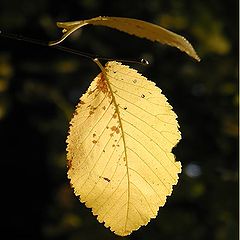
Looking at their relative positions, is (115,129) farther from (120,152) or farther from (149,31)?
(149,31)

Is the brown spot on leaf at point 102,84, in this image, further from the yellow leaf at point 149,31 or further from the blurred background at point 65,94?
the blurred background at point 65,94

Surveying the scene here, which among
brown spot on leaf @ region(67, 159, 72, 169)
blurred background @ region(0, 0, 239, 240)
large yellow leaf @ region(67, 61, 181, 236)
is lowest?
brown spot on leaf @ region(67, 159, 72, 169)

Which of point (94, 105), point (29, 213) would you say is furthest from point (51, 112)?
point (94, 105)

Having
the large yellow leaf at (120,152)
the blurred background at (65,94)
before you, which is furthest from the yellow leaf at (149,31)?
the blurred background at (65,94)

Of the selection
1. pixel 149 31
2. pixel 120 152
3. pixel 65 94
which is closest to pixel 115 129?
pixel 120 152

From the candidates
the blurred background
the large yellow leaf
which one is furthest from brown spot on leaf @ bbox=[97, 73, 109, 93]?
the blurred background

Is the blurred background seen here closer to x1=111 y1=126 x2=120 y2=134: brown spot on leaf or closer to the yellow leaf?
x1=111 y1=126 x2=120 y2=134: brown spot on leaf
